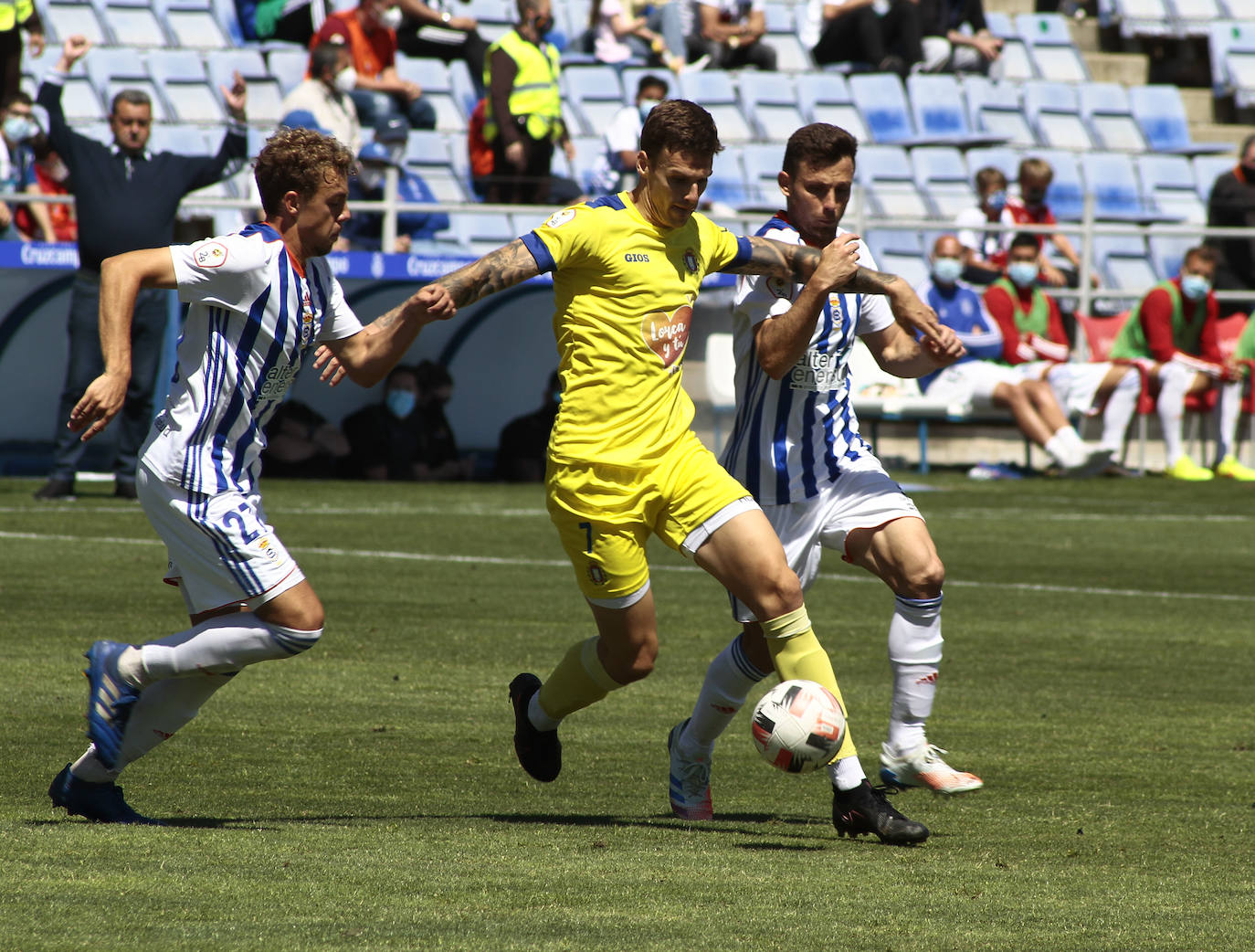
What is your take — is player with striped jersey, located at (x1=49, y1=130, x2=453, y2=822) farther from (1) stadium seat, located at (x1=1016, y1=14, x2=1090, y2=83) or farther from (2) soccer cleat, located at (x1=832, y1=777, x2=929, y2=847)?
(1) stadium seat, located at (x1=1016, y1=14, x2=1090, y2=83)

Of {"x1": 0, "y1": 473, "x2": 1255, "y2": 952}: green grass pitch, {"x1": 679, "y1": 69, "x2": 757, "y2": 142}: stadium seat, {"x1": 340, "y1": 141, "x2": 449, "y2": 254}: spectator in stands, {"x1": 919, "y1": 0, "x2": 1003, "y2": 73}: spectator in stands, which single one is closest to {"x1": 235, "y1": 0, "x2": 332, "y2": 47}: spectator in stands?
{"x1": 340, "y1": 141, "x2": 449, "y2": 254}: spectator in stands

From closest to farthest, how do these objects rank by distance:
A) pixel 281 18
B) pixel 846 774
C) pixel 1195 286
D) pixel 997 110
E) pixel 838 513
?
pixel 846 774, pixel 838 513, pixel 1195 286, pixel 281 18, pixel 997 110

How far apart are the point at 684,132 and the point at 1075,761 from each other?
8.22 feet

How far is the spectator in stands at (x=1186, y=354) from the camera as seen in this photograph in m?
18.6

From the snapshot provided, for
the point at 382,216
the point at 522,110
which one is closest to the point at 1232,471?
the point at 522,110

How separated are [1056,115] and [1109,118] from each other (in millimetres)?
895

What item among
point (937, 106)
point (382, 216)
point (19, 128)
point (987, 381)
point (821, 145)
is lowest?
point (987, 381)

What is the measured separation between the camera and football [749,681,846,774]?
494 cm

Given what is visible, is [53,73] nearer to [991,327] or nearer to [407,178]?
[407,178]

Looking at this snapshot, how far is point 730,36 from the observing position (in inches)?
896

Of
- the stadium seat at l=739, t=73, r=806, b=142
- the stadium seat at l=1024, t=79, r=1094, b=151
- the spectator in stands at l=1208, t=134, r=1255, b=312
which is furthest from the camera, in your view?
the stadium seat at l=1024, t=79, r=1094, b=151

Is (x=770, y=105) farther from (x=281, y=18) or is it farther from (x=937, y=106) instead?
(x=281, y=18)

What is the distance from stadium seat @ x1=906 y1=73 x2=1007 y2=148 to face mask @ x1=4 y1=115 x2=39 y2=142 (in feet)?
36.0

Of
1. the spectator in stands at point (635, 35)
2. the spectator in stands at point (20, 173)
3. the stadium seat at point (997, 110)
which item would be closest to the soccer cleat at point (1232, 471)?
the stadium seat at point (997, 110)
